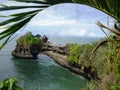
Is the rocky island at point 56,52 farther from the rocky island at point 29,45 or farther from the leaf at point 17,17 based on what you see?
the leaf at point 17,17

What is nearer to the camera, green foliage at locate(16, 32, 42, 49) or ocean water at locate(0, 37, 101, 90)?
ocean water at locate(0, 37, 101, 90)

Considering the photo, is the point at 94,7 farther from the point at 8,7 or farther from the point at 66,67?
the point at 66,67

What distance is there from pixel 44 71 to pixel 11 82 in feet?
146

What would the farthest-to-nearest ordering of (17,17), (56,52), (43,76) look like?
1. (56,52)
2. (43,76)
3. (17,17)

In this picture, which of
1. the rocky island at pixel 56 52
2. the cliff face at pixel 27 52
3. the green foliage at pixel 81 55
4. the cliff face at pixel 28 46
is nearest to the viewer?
the green foliage at pixel 81 55

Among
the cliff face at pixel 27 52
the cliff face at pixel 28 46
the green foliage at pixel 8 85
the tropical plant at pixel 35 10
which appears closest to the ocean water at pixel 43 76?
the cliff face at pixel 27 52

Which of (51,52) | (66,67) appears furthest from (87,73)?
(51,52)

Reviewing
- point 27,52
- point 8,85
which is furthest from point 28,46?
point 8,85

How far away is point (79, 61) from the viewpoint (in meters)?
41.5

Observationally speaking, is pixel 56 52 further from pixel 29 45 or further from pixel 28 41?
pixel 28 41

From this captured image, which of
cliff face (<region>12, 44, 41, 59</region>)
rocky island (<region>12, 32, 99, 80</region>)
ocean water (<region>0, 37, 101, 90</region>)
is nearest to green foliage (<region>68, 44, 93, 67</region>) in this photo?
rocky island (<region>12, 32, 99, 80</region>)

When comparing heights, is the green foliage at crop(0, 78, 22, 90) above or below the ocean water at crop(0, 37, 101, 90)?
above

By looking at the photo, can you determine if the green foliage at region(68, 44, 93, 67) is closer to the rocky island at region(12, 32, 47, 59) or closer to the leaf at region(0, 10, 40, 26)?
the rocky island at region(12, 32, 47, 59)

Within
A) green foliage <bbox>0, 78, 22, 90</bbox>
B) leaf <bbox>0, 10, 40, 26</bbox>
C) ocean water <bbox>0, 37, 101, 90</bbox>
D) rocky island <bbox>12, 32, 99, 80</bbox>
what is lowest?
ocean water <bbox>0, 37, 101, 90</bbox>
